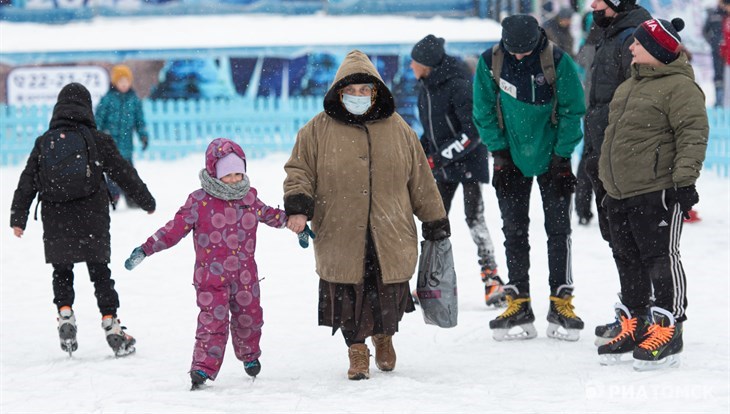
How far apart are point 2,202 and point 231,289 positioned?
874 cm

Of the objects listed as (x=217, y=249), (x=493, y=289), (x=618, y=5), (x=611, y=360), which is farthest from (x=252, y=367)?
(x=618, y=5)

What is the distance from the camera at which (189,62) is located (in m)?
19.4

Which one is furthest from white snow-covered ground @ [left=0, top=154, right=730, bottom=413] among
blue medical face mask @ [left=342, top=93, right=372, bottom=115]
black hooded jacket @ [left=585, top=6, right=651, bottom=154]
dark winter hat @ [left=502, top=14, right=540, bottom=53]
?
dark winter hat @ [left=502, top=14, right=540, bottom=53]

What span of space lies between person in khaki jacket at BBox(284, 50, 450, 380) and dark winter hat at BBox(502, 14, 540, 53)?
910 mm

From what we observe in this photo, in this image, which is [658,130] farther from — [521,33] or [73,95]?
[73,95]

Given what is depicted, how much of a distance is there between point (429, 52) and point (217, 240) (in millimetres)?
2666

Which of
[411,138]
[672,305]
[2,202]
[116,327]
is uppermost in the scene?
[411,138]

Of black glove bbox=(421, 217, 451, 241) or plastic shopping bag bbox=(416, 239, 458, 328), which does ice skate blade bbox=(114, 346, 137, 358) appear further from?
black glove bbox=(421, 217, 451, 241)

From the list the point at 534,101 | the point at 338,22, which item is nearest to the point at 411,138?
the point at 534,101

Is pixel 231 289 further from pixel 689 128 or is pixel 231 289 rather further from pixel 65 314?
pixel 689 128

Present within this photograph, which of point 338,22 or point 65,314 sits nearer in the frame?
point 65,314

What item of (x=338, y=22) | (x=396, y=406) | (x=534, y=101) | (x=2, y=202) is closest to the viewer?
(x=396, y=406)

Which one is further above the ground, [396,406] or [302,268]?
[396,406]

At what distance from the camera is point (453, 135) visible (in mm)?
7551
